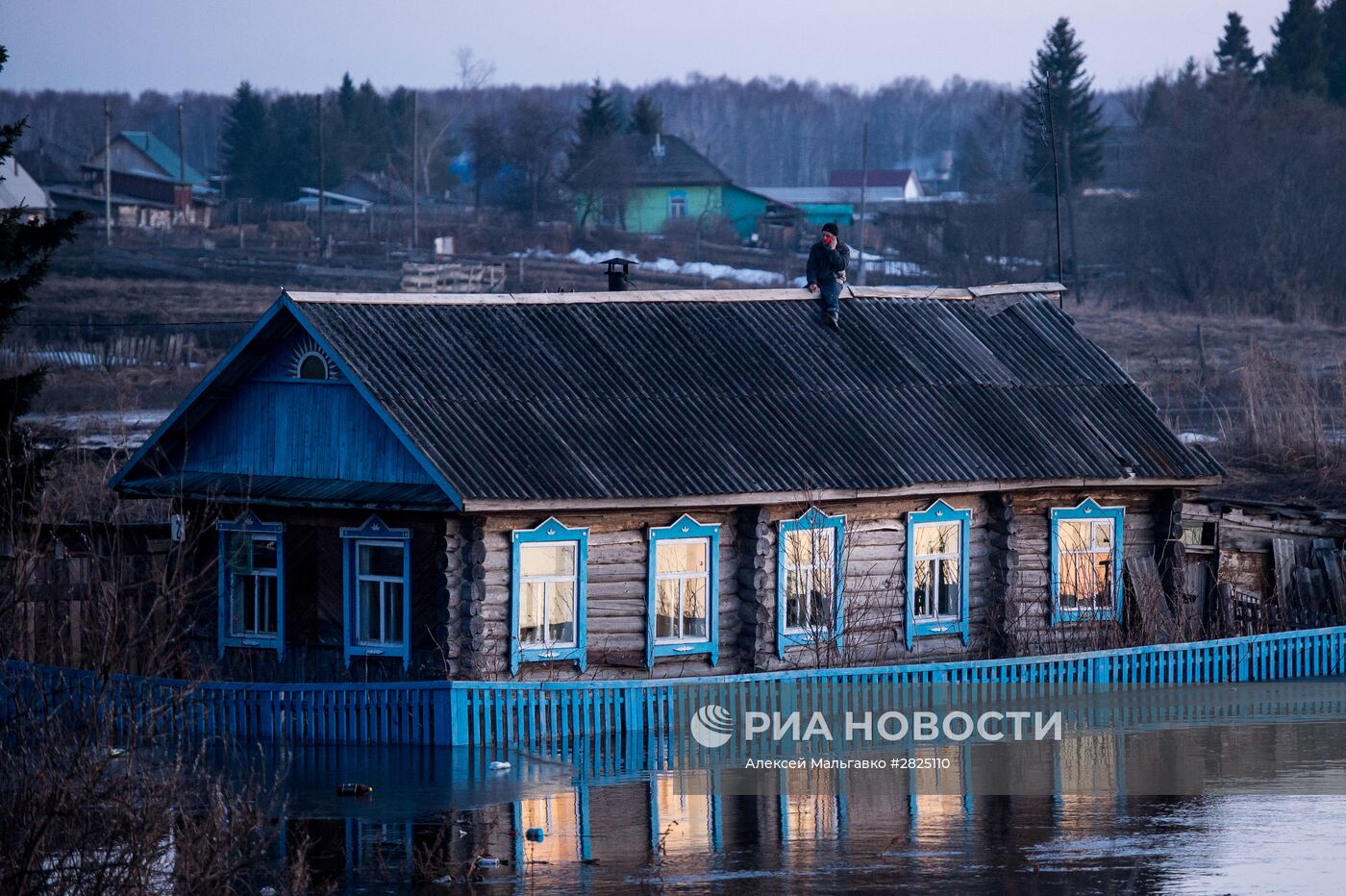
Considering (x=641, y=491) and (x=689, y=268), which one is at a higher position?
(x=689, y=268)

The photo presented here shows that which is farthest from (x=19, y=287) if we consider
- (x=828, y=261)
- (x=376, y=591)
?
(x=828, y=261)

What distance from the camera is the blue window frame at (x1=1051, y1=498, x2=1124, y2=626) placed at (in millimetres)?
23141

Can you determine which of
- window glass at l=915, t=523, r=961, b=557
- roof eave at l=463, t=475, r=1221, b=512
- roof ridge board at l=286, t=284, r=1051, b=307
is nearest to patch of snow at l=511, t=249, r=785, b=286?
roof ridge board at l=286, t=284, r=1051, b=307

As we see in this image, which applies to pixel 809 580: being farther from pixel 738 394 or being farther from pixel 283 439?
pixel 283 439

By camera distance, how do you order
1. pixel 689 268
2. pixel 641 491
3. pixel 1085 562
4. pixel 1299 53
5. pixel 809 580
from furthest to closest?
pixel 1299 53
pixel 689 268
pixel 1085 562
pixel 809 580
pixel 641 491

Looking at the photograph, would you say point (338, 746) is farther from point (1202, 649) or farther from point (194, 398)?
point (1202, 649)

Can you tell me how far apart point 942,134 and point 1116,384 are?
508 feet

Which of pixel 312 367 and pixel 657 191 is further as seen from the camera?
pixel 657 191

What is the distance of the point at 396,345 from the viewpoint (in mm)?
20953

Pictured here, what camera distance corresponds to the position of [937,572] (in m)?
22.7

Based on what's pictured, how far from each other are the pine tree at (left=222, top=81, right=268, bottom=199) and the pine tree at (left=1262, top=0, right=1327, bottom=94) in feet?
167

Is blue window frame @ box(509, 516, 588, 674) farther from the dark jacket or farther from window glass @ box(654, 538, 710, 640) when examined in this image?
the dark jacket

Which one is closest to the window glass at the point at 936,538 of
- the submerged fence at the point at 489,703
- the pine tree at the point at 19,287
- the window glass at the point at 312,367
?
the submerged fence at the point at 489,703

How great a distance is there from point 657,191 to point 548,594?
218ft
